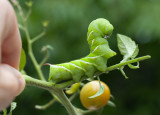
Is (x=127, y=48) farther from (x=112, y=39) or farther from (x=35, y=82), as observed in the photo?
(x=112, y=39)

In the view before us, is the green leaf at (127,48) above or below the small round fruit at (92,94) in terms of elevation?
above

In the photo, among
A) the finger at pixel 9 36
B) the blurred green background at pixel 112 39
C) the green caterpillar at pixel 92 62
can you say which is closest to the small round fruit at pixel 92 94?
the green caterpillar at pixel 92 62

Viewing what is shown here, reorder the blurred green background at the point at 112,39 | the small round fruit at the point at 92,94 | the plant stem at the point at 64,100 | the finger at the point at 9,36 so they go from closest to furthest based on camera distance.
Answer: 1. the finger at the point at 9,36
2. the plant stem at the point at 64,100
3. the small round fruit at the point at 92,94
4. the blurred green background at the point at 112,39

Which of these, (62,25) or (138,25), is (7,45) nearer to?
(138,25)

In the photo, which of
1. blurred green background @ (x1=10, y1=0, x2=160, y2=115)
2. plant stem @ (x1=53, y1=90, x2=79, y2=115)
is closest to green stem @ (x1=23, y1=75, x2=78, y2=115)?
plant stem @ (x1=53, y1=90, x2=79, y2=115)

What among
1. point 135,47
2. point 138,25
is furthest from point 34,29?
point 135,47

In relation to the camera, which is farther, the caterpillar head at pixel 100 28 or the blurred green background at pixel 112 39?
the blurred green background at pixel 112 39

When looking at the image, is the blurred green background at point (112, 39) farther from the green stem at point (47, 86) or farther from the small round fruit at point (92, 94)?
the green stem at point (47, 86)
